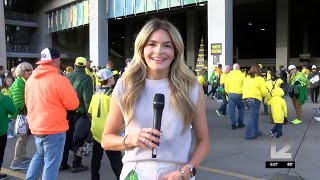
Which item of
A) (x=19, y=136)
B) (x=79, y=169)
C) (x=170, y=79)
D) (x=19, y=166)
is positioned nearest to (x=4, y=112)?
(x=19, y=136)

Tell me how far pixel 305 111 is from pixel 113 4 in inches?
634

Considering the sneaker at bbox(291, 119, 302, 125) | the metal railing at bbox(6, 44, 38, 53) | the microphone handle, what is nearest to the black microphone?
the microphone handle

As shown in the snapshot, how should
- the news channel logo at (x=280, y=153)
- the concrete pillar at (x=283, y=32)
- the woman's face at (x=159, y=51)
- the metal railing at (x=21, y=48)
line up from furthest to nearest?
the metal railing at (x=21, y=48), the concrete pillar at (x=283, y=32), the news channel logo at (x=280, y=153), the woman's face at (x=159, y=51)

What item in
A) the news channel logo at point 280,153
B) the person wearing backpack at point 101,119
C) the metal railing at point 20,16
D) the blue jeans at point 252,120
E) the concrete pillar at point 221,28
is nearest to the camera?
the person wearing backpack at point 101,119

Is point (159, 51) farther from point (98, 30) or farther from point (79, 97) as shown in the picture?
point (98, 30)

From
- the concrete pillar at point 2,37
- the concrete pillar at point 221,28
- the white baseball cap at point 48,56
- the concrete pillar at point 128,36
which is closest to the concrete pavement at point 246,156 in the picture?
the white baseball cap at point 48,56

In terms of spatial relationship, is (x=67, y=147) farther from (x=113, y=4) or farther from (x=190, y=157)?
(x=113, y=4)

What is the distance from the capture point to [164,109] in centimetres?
214

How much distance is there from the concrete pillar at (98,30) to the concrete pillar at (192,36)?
1085 centimetres

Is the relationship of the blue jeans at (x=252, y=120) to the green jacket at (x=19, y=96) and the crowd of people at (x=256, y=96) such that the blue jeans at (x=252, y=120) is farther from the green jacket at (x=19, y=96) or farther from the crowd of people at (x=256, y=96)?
the green jacket at (x=19, y=96)

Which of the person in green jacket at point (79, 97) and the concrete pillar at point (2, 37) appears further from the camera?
the concrete pillar at point (2, 37)

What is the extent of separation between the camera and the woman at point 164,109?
84.0 inches

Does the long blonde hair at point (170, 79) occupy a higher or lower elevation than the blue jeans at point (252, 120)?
higher

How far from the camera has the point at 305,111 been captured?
1449 centimetres
